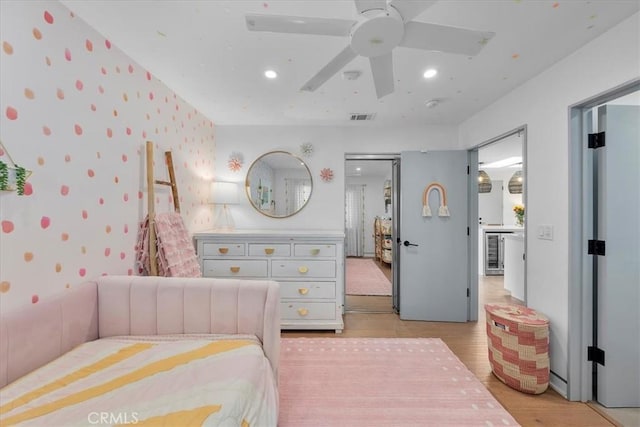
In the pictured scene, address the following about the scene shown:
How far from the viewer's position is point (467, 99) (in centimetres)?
254

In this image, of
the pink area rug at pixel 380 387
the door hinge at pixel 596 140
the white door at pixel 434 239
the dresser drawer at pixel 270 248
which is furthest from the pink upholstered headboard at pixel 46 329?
the door hinge at pixel 596 140

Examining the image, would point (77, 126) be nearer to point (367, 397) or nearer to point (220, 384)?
point (220, 384)

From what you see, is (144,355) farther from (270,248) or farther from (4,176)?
(270,248)

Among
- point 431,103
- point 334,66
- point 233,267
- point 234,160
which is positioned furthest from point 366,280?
point 334,66

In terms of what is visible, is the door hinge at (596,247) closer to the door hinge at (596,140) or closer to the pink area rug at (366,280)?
the door hinge at (596,140)

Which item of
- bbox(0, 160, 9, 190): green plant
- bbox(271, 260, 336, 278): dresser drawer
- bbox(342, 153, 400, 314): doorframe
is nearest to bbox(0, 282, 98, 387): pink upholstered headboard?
bbox(0, 160, 9, 190): green plant

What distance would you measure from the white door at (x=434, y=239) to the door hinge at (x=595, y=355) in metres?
1.28

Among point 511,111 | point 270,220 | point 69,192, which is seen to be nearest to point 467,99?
point 511,111

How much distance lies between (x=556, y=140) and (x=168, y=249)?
3030 millimetres

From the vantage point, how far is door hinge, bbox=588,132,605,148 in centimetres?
173

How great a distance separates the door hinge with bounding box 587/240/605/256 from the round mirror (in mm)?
2557

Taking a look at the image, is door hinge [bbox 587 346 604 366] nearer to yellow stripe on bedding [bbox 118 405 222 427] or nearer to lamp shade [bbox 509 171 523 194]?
yellow stripe on bedding [bbox 118 405 222 427]

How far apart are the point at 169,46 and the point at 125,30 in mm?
232

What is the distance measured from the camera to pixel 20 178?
3.78 ft
